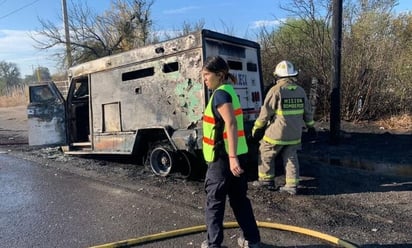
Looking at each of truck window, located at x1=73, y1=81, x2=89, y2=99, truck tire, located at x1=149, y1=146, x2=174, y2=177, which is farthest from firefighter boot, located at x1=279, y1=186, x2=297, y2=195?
truck window, located at x1=73, y1=81, x2=89, y2=99

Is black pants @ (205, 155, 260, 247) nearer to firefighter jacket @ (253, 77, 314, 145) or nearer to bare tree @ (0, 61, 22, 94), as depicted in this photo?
firefighter jacket @ (253, 77, 314, 145)

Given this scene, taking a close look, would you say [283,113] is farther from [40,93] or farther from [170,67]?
[40,93]

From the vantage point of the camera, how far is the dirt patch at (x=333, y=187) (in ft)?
14.5

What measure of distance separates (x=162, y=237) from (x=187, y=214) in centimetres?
80

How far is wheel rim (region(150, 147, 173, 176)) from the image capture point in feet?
22.7

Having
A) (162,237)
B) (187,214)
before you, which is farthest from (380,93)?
(162,237)

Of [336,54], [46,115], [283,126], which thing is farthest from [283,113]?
[46,115]

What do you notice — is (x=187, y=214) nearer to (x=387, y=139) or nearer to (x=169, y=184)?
(x=169, y=184)

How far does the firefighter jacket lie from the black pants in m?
2.08

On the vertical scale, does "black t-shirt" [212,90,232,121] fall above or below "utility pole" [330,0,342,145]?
below

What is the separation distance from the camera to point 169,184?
648 centimetres

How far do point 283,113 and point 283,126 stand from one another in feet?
0.57

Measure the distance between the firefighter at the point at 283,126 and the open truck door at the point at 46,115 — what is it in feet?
16.2

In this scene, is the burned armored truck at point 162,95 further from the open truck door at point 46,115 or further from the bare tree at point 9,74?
the bare tree at point 9,74
